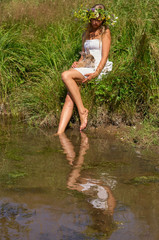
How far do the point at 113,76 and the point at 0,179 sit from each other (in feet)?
9.82

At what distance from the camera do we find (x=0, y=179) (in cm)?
358

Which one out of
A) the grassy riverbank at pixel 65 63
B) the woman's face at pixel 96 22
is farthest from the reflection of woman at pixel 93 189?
the woman's face at pixel 96 22

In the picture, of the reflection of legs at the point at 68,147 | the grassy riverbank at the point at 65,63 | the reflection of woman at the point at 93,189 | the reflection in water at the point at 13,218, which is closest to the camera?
the reflection in water at the point at 13,218

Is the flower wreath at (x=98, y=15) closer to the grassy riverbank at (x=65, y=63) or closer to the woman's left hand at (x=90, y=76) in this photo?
the grassy riverbank at (x=65, y=63)

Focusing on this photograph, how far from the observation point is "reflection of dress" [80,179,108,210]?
304cm

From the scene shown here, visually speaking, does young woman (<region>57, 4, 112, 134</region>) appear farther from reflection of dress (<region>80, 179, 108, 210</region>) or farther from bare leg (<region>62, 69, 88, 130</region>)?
reflection of dress (<region>80, 179, 108, 210</region>)

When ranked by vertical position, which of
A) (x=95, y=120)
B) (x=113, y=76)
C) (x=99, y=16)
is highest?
(x=99, y=16)

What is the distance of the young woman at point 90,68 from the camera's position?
19.4ft

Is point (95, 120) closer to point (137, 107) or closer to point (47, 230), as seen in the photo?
point (137, 107)

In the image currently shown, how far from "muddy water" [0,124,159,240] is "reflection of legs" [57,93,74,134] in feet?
2.49

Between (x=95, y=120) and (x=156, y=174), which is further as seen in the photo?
(x=95, y=120)

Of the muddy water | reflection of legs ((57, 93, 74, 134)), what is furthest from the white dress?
the muddy water

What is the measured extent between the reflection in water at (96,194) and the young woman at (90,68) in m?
1.49

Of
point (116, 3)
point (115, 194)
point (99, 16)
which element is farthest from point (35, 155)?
point (116, 3)
